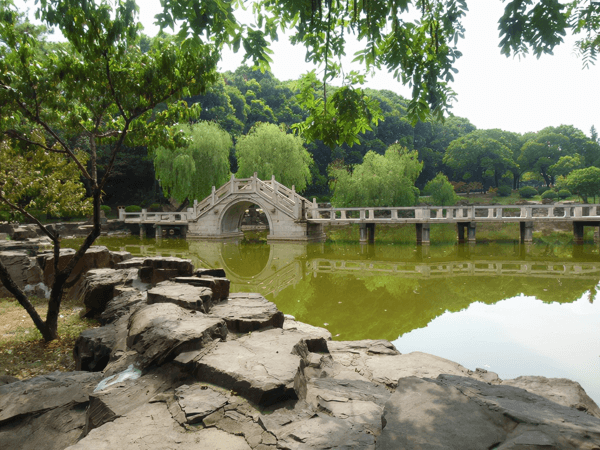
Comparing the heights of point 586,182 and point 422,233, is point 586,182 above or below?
above

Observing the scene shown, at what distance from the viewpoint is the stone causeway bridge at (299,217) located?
18.4 meters

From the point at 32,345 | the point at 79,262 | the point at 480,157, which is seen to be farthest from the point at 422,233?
the point at 480,157

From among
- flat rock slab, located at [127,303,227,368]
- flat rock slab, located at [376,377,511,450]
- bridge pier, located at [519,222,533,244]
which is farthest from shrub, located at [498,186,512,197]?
flat rock slab, located at [376,377,511,450]

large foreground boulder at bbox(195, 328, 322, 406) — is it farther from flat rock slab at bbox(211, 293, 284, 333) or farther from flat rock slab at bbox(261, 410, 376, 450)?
flat rock slab at bbox(211, 293, 284, 333)

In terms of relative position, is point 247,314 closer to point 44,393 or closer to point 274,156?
point 44,393

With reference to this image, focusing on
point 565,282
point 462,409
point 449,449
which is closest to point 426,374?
point 462,409

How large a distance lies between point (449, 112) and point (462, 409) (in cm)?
243

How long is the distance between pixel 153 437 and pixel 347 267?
10.9 m

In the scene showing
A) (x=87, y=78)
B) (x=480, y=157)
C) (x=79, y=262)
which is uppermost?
(x=480, y=157)

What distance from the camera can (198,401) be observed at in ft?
8.98

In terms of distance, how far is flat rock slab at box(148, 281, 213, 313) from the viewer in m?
4.61

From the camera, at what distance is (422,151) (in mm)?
41781

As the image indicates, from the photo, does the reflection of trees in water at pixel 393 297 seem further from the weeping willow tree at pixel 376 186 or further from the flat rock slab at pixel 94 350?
the weeping willow tree at pixel 376 186

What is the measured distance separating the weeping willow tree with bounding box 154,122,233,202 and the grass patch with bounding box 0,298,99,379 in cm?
1761
